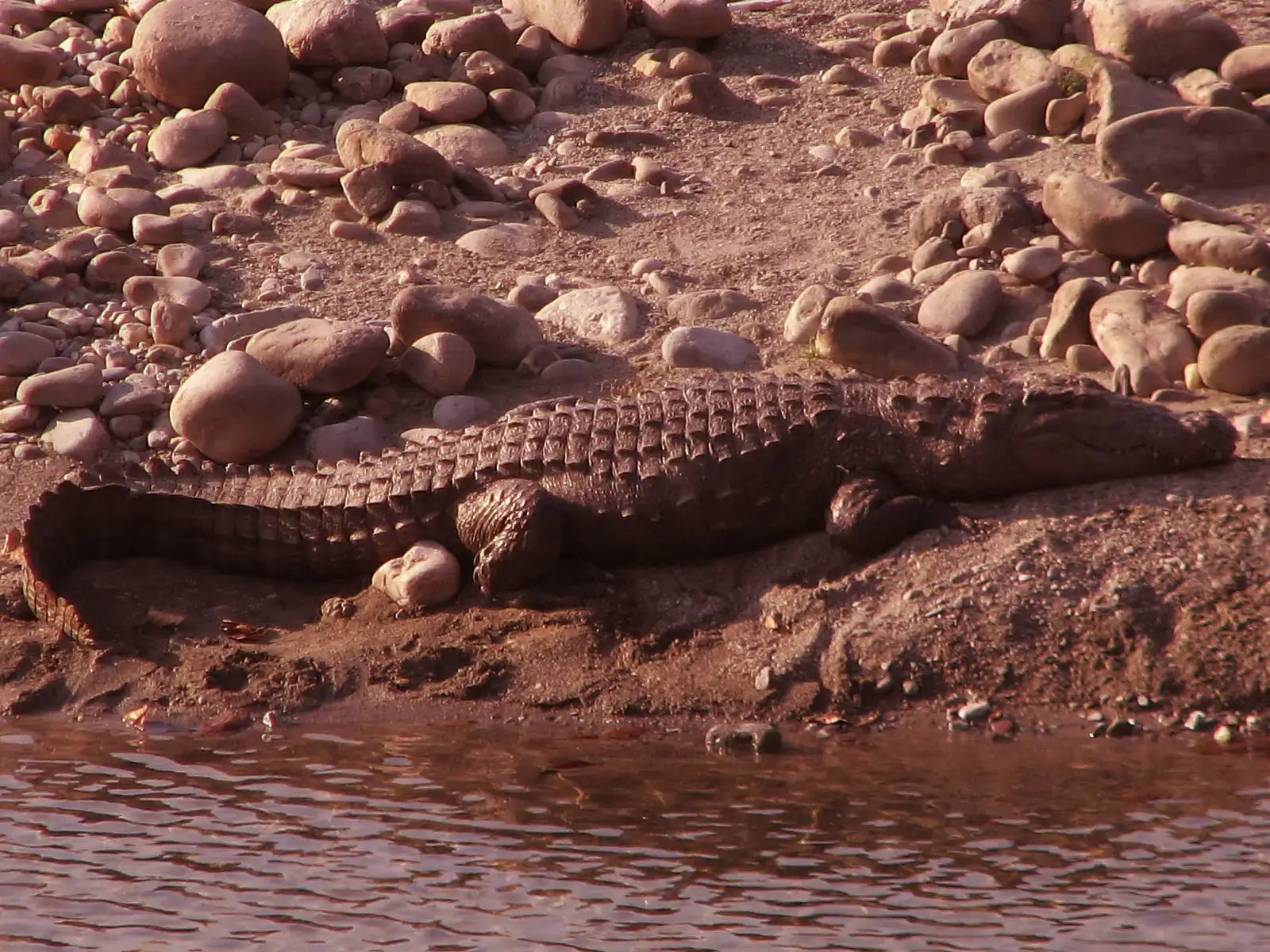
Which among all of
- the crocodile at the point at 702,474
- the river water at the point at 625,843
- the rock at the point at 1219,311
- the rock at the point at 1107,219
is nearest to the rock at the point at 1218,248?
the rock at the point at 1107,219

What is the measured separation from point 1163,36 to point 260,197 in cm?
546

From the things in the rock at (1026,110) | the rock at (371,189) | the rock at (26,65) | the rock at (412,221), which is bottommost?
the rock at (412,221)

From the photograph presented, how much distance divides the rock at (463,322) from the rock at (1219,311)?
3163mm

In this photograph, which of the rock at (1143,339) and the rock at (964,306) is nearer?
the rock at (1143,339)

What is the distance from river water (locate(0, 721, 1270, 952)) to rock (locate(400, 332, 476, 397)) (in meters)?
2.33

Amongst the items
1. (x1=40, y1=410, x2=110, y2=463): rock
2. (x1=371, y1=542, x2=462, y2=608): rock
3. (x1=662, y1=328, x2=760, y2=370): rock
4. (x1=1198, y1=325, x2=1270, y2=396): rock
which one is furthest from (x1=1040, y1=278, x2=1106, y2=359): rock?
(x1=40, y1=410, x2=110, y2=463): rock

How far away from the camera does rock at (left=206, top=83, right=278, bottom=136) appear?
34.7 feet

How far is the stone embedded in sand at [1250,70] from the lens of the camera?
9.54m

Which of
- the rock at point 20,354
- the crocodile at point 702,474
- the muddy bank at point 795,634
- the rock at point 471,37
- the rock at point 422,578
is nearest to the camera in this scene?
the muddy bank at point 795,634

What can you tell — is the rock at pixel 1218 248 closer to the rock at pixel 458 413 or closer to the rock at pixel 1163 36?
the rock at pixel 1163 36

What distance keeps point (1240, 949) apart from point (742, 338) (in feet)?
15.0

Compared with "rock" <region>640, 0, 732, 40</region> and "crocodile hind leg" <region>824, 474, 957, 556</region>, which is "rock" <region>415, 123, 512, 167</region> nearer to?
"rock" <region>640, 0, 732, 40</region>

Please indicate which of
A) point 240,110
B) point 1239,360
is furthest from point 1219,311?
point 240,110

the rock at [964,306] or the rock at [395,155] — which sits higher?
the rock at [395,155]
